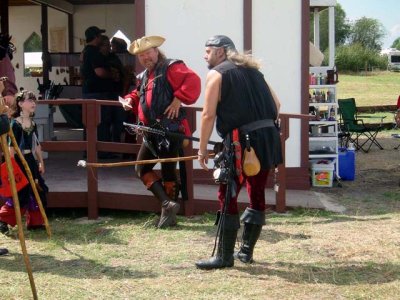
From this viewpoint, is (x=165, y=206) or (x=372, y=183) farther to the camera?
(x=372, y=183)

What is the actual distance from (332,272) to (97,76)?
196 inches

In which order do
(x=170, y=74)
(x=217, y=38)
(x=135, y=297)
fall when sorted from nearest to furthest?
1. (x=135, y=297)
2. (x=217, y=38)
3. (x=170, y=74)

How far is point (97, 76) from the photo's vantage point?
30.4ft

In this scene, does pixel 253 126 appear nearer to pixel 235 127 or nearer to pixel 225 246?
pixel 235 127

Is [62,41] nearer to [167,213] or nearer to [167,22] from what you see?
[167,22]

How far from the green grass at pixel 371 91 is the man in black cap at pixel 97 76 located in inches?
644

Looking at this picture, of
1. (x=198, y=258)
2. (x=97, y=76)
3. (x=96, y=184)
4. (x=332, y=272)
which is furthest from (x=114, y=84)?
(x=332, y=272)

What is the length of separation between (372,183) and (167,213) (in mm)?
4038

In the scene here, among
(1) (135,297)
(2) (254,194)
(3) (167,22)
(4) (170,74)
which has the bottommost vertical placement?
(1) (135,297)

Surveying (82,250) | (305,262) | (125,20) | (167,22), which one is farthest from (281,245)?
(125,20)

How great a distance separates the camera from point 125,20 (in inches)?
516

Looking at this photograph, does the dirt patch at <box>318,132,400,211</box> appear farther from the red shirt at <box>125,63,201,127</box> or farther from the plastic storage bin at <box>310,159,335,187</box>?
the red shirt at <box>125,63,201,127</box>

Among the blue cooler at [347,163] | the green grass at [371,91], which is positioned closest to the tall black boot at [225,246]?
the blue cooler at [347,163]

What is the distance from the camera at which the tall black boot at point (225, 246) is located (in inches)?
207
